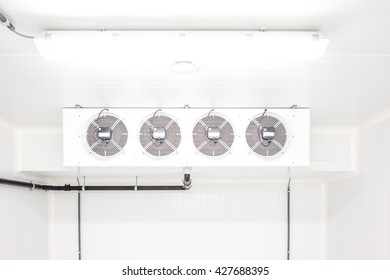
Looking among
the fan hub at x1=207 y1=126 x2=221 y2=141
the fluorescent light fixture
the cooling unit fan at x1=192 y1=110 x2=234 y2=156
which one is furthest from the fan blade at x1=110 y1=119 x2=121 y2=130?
the fluorescent light fixture

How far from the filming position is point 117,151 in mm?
2816

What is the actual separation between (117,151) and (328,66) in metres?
1.77

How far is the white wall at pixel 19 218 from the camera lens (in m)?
3.20

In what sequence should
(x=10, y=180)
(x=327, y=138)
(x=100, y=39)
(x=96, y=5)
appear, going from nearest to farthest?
(x=96, y=5) < (x=100, y=39) < (x=10, y=180) < (x=327, y=138)

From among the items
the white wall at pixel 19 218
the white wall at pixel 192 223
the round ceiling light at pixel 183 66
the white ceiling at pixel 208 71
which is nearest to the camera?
the white ceiling at pixel 208 71

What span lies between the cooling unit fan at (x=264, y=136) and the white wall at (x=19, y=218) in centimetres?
239

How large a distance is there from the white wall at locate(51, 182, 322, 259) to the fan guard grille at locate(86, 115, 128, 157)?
56.7 inches

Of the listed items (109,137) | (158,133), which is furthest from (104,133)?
(158,133)

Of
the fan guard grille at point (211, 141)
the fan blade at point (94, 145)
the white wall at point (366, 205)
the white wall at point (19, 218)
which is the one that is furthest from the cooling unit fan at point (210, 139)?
the white wall at point (19, 218)

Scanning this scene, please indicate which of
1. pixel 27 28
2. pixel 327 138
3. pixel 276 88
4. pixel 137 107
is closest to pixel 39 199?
pixel 137 107

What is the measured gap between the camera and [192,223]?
414cm

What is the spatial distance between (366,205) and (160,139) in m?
2.10

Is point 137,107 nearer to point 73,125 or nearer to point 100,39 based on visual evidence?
point 73,125

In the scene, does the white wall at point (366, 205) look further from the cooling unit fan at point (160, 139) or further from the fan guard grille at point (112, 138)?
the fan guard grille at point (112, 138)
